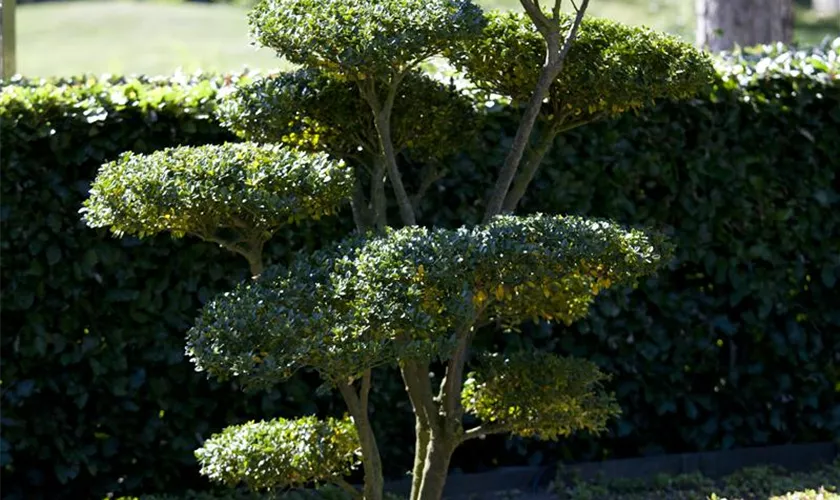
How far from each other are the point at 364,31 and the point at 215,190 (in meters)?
0.74

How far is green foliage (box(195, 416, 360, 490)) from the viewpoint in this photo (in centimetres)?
409

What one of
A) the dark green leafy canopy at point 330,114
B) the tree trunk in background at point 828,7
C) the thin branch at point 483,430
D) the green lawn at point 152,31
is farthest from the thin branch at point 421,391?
the tree trunk in background at point 828,7

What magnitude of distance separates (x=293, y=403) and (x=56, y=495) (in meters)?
1.17

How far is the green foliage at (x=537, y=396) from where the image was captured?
14.1 feet

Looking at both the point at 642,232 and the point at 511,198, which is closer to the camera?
the point at 642,232

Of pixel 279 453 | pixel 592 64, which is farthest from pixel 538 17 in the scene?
pixel 279 453

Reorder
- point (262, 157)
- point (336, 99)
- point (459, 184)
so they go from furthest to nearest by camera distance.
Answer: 1. point (459, 184)
2. point (336, 99)
3. point (262, 157)

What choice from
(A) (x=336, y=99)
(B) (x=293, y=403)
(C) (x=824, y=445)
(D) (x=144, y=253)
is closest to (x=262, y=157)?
(A) (x=336, y=99)

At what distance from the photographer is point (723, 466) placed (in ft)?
19.9

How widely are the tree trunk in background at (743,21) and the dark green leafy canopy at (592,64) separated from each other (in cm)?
437

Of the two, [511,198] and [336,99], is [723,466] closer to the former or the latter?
[511,198]

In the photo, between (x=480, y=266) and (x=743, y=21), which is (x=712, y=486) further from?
(x=743, y=21)

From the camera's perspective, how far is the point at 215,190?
377cm

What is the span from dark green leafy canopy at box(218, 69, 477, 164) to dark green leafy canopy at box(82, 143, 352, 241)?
0.36 metres
